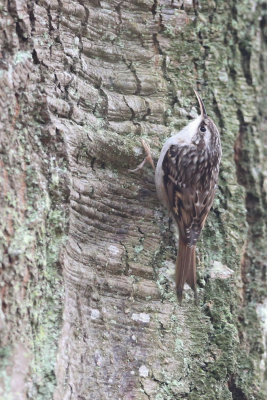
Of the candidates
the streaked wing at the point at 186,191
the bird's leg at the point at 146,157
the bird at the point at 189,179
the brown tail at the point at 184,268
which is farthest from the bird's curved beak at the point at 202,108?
the brown tail at the point at 184,268

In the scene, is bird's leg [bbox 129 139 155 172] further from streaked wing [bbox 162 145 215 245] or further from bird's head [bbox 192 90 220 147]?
bird's head [bbox 192 90 220 147]

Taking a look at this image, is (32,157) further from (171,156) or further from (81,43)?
(171,156)

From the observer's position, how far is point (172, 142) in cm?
220

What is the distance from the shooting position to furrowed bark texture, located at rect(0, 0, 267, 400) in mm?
1621

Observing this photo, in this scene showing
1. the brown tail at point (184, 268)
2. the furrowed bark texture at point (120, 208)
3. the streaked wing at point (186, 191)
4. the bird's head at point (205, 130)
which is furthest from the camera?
the bird's head at point (205, 130)

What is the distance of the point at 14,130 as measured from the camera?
1.65 m

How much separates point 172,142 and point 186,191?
0.27 metres

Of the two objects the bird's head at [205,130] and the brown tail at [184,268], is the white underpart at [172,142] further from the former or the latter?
the brown tail at [184,268]

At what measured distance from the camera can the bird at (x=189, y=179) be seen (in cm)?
207

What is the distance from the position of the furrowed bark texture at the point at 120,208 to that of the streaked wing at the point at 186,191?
5 cm

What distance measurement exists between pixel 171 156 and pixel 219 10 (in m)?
0.66

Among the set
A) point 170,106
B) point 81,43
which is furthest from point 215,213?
point 81,43

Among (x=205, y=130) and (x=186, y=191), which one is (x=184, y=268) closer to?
(x=186, y=191)

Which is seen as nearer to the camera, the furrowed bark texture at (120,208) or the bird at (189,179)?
the furrowed bark texture at (120,208)
